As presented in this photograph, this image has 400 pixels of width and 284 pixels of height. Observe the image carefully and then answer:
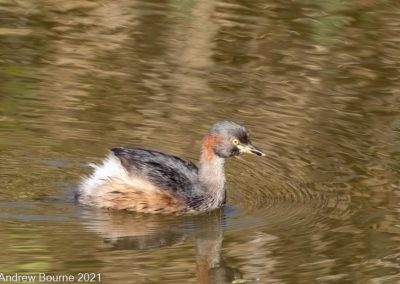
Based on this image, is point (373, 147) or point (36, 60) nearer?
point (373, 147)

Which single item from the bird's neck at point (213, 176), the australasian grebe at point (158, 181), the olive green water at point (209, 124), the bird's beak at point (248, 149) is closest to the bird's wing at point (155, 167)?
the australasian grebe at point (158, 181)

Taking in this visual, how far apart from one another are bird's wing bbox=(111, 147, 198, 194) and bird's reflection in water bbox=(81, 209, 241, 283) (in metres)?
0.26

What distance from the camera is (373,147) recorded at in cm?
1162

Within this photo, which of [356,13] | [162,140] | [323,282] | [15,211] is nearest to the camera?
[323,282]

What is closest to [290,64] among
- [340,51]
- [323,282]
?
[340,51]

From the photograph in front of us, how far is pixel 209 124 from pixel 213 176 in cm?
153

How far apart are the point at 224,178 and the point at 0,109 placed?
242 cm

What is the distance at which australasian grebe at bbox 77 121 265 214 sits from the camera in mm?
10156

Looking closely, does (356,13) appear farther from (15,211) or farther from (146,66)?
(15,211)

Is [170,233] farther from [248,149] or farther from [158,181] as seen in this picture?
[248,149]

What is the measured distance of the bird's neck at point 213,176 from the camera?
10.4 meters

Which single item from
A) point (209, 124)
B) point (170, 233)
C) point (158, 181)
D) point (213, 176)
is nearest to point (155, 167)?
point (158, 181)

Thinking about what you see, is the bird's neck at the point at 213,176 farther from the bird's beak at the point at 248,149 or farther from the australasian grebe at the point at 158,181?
the bird's beak at the point at 248,149

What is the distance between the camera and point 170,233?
31.8 feet
